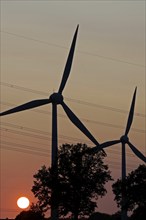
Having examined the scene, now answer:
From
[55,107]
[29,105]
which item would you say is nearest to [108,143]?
[55,107]

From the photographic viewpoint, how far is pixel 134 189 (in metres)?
174

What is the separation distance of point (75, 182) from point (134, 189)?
16558 millimetres

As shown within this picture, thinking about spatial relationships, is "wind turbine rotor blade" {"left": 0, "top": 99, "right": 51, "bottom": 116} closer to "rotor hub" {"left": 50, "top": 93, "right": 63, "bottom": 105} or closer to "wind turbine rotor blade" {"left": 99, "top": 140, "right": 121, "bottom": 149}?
"rotor hub" {"left": 50, "top": 93, "right": 63, "bottom": 105}

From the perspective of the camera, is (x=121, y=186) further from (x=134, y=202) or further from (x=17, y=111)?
(x=17, y=111)

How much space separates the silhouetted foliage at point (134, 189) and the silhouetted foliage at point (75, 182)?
22.9 ft

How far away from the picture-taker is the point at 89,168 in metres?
169

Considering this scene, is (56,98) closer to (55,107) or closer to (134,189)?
(55,107)

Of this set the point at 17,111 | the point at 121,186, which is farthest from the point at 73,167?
the point at 17,111

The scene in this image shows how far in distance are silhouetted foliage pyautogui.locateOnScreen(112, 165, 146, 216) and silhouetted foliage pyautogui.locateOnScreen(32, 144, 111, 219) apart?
699cm

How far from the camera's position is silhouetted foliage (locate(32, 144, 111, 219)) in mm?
164875

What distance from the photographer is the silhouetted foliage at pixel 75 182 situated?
16488cm

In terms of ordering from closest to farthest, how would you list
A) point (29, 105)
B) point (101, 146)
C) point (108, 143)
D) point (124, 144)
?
point (29, 105) → point (101, 146) → point (108, 143) → point (124, 144)

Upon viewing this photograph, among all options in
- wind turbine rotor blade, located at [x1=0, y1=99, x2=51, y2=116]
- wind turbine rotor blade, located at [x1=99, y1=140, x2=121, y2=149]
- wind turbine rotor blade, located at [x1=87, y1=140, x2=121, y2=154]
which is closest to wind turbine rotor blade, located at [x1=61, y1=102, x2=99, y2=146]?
wind turbine rotor blade, located at [x1=0, y1=99, x2=51, y2=116]

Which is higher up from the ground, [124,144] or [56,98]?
[124,144]
